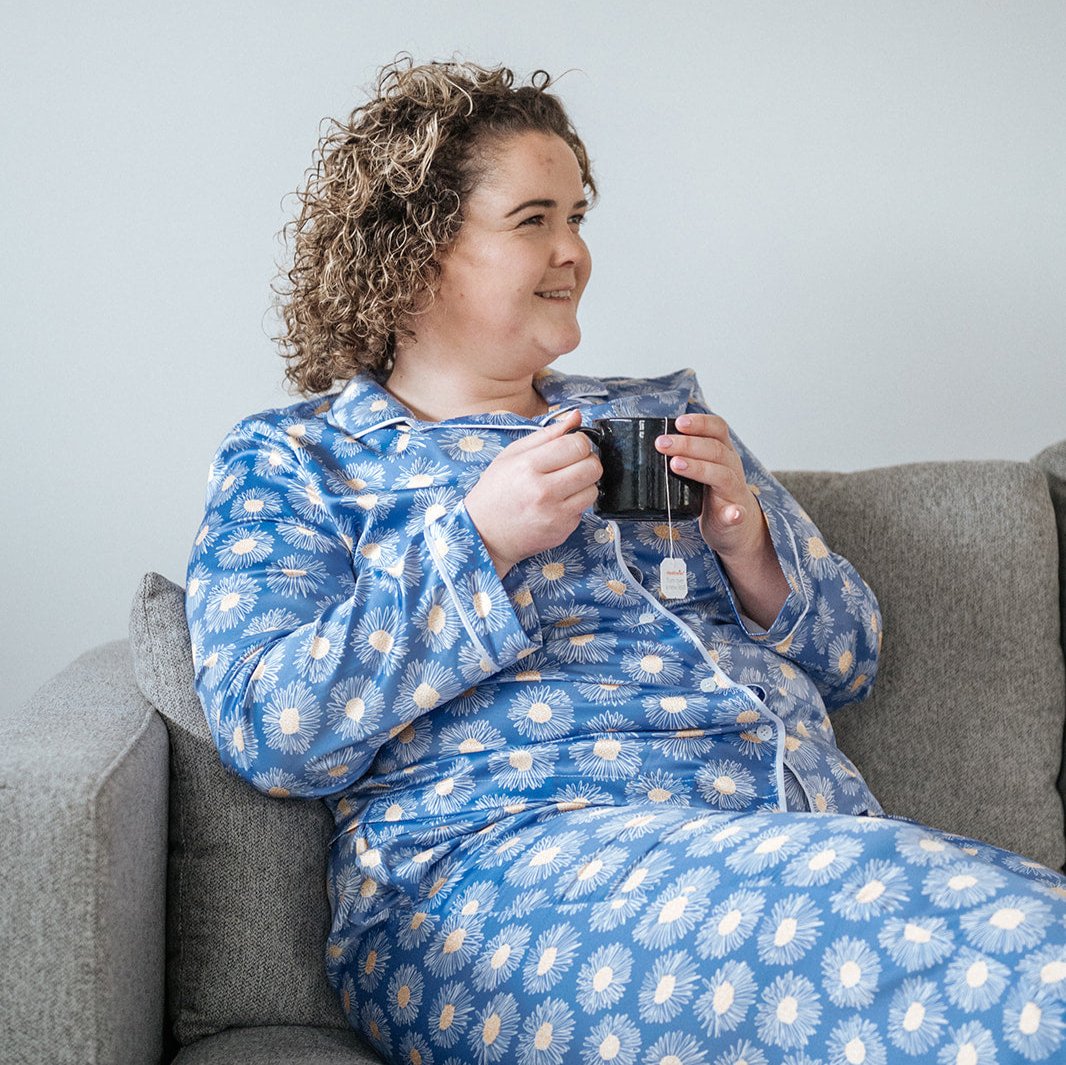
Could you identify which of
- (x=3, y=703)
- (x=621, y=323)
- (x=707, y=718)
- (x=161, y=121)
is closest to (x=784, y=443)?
(x=621, y=323)

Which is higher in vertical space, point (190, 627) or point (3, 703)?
point (190, 627)

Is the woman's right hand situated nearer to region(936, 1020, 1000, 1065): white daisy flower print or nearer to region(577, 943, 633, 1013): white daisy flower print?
region(577, 943, 633, 1013): white daisy flower print

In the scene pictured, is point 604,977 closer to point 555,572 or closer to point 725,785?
point 725,785

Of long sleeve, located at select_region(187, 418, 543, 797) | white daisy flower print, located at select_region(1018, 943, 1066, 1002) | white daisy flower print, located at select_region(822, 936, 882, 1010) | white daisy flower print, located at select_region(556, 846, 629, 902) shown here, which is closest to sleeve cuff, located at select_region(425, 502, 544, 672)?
long sleeve, located at select_region(187, 418, 543, 797)

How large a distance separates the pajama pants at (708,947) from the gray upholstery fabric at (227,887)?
0.06 m

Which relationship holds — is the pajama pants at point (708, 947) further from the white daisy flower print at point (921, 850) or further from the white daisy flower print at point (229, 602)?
the white daisy flower print at point (229, 602)

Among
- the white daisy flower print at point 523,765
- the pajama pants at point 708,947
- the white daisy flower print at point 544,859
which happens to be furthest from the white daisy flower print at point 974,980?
the white daisy flower print at point 523,765

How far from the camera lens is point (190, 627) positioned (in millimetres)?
1328

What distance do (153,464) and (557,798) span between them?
35.1 inches

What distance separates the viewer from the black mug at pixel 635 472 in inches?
48.1

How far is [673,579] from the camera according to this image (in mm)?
1270

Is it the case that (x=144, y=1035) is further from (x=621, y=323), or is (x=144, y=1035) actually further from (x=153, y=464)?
(x=621, y=323)

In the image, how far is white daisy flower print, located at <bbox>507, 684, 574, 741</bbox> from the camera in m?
1.25

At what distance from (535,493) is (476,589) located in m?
0.10
